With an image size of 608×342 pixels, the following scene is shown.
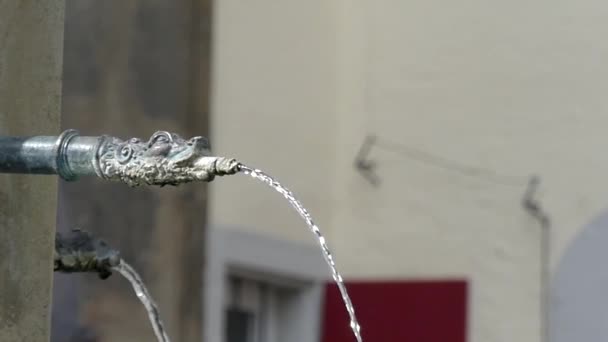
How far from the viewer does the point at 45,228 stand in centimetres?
357

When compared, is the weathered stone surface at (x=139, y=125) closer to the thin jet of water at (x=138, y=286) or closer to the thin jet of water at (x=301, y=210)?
the thin jet of water at (x=138, y=286)

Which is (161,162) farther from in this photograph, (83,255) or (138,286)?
(138,286)

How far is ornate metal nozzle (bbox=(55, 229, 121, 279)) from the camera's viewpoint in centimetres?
389

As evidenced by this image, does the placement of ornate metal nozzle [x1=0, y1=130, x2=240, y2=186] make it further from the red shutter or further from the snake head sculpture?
the red shutter

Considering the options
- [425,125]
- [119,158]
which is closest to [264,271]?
[425,125]

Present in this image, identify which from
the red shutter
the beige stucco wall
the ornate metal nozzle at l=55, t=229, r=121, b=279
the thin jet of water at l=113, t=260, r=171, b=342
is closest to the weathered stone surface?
the beige stucco wall

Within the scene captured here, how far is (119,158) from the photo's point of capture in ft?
10.4

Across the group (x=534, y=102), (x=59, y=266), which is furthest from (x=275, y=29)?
(x=59, y=266)

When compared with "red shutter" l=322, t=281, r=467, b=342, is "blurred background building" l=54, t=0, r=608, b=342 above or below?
above

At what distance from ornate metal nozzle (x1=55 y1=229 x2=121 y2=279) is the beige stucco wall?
16.4ft

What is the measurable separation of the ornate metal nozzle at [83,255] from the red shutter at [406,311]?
5590 mm

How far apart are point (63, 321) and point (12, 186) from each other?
3.70 metres

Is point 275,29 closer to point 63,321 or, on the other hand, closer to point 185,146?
point 63,321

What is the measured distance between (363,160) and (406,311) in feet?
2.60
